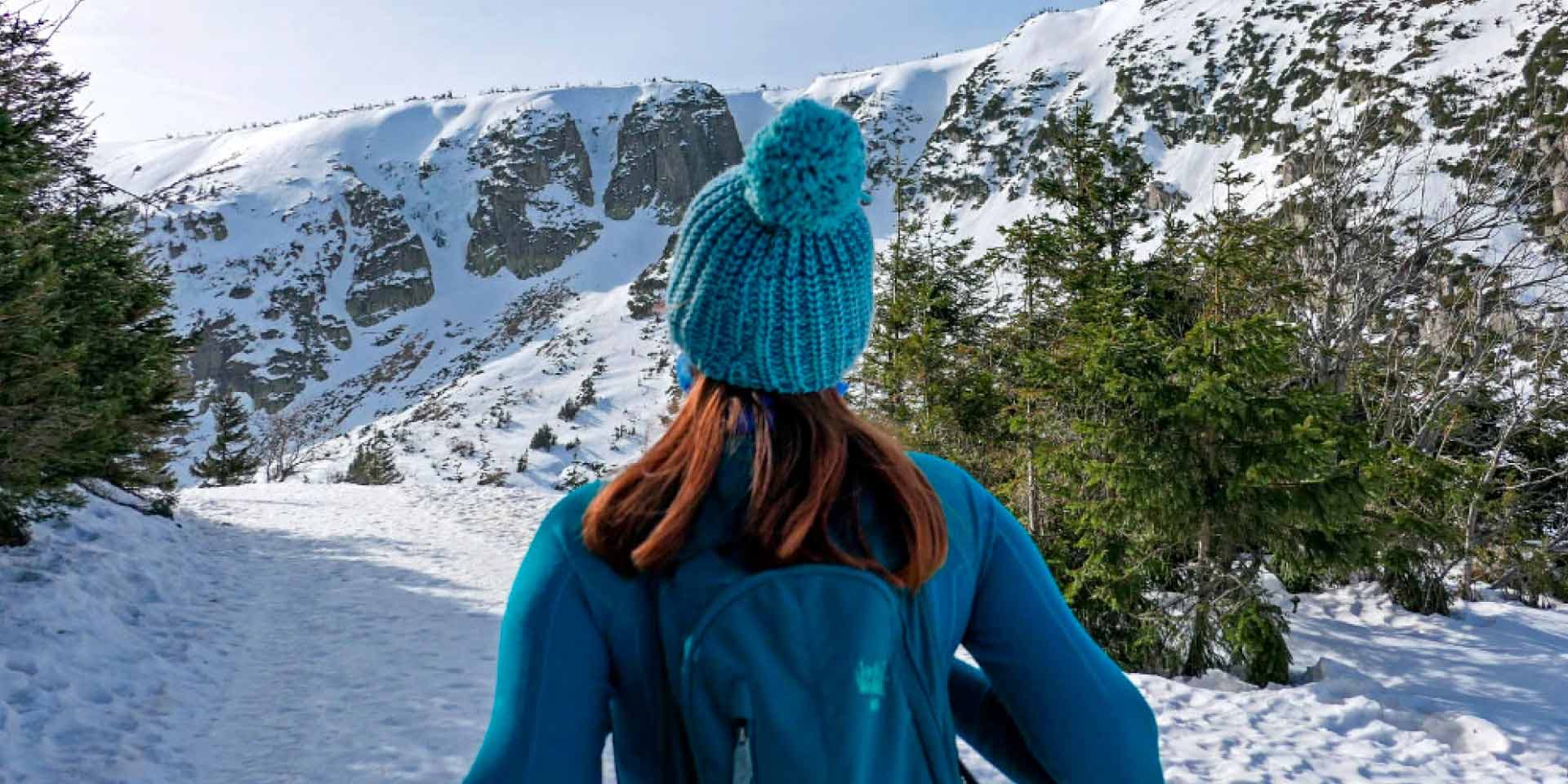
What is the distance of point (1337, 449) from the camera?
20.6 feet

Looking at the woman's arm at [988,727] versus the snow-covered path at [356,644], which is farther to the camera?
the snow-covered path at [356,644]

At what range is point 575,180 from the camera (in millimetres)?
98062

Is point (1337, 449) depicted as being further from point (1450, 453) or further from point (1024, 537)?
point (1450, 453)

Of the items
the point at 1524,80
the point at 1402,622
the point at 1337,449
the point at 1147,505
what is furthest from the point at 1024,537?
the point at 1524,80

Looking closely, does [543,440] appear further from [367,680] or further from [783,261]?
[783,261]

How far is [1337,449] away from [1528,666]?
3.10 metres

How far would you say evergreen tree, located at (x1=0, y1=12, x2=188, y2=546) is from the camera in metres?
5.59

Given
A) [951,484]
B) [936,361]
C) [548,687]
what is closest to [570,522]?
[548,687]

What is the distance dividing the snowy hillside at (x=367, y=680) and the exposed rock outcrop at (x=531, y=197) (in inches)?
3255

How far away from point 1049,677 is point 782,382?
50 centimetres

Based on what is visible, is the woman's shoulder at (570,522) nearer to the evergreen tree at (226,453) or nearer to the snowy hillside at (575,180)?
the snowy hillside at (575,180)

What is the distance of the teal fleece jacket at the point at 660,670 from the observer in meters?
0.90

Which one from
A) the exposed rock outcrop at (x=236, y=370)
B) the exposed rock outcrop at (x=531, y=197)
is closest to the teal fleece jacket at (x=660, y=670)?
the exposed rock outcrop at (x=236, y=370)

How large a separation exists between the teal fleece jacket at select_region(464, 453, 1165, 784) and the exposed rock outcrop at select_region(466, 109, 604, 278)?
90664mm
